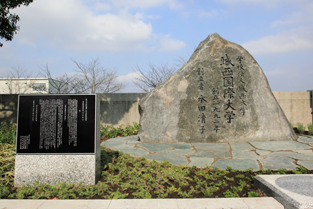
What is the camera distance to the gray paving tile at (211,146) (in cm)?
610

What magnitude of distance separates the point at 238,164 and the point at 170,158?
57.7 inches

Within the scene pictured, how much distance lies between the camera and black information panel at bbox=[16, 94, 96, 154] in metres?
3.94

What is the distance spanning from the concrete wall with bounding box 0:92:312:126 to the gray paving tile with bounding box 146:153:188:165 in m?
4.22

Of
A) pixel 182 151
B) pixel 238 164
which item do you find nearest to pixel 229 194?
pixel 238 164

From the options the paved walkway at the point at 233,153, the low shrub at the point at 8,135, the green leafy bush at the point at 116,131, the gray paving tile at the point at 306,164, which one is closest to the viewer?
the gray paving tile at the point at 306,164

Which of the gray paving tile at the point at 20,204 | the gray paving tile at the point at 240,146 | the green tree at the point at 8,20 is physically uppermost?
the green tree at the point at 8,20

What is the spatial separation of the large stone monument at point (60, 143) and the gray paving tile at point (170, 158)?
1.74 meters

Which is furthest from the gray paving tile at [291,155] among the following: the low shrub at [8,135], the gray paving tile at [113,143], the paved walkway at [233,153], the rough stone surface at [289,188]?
the low shrub at [8,135]

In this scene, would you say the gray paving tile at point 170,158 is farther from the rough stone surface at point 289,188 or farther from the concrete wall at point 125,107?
the concrete wall at point 125,107

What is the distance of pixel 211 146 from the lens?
6.39m

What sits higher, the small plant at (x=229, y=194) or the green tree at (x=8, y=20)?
the green tree at (x=8, y=20)

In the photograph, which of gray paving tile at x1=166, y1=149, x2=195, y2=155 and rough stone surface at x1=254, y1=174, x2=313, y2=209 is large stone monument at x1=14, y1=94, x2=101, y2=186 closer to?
gray paving tile at x1=166, y1=149, x2=195, y2=155

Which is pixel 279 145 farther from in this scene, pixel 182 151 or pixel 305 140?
pixel 182 151

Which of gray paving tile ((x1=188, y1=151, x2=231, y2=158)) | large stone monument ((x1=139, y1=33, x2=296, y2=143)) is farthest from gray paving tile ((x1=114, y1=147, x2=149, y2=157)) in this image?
gray paving tile ((x1=188, y1=151, x2=231, y2=158))
